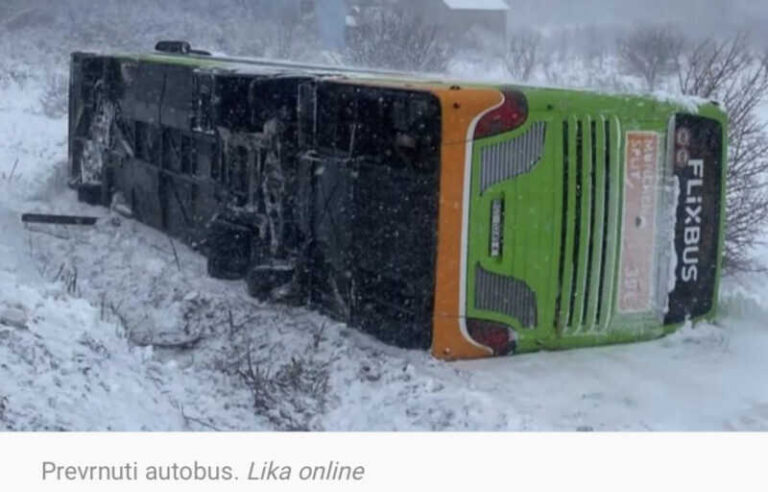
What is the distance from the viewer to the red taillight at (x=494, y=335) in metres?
4.40

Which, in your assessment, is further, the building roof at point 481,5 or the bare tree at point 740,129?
the building roof at point 481,5

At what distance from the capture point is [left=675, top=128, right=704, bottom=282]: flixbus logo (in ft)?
15.7

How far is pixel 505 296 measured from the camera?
444cm

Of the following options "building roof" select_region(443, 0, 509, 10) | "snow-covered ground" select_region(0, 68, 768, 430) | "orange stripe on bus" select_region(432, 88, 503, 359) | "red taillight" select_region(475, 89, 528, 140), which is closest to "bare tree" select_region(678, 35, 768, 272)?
"snow-covered ground" select_region(0, 68, 768, 430)

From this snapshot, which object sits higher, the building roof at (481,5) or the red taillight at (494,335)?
the building roof at (481,5)

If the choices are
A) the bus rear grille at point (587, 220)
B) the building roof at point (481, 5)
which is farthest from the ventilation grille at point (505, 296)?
the building roof at point (481, 5)

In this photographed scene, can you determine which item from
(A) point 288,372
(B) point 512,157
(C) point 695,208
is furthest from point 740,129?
(A) point 288,372

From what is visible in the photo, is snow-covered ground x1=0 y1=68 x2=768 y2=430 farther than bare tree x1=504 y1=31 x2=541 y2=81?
No

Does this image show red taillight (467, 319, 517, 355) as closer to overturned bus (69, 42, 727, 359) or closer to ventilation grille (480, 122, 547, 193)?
overturned bus (69, 42, 727, 359)

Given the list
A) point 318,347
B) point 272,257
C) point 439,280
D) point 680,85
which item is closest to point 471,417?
point 439,280

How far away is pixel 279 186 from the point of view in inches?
201

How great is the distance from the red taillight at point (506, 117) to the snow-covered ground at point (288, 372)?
30.3 inches

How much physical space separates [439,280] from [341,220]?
23.4 inches

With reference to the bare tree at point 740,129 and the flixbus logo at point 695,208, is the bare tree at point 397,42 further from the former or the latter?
the flixbus logo at point 695,208
